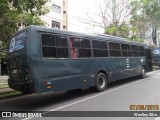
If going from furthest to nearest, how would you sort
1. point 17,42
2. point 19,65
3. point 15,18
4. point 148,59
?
1. point 148,59
2. point 15,18
3. point 17,42
4. point 19,65

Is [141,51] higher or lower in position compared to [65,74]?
higher

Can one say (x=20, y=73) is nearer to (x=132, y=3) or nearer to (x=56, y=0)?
(x=132, y=3)

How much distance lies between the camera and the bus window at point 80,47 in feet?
33.1

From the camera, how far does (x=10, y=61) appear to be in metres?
9.48

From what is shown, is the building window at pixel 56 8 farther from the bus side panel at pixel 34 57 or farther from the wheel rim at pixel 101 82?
the bus side panel at pixel 34 57

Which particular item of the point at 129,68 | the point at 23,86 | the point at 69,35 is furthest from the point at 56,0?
the point at 23,86

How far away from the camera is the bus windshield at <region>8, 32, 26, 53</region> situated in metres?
8.77

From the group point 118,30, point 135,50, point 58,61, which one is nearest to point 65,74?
point 58,61

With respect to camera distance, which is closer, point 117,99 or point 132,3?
point 117,99

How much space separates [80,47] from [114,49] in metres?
3.37

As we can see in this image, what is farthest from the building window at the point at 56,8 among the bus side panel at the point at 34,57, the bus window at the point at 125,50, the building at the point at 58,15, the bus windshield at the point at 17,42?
the bus side panel at the point at 34,57

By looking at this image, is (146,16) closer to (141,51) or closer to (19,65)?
(141,51)

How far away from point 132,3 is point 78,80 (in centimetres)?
2042

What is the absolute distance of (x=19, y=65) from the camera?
8648mm
